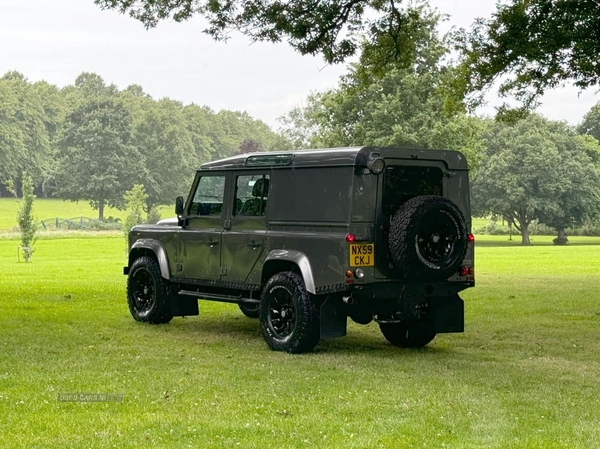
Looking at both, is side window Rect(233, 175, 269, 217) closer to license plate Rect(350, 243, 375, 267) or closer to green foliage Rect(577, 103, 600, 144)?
license plate Rect(350, 243, 375, 267)

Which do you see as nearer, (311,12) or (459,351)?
(459,351)

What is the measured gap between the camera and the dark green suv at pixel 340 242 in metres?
11.3

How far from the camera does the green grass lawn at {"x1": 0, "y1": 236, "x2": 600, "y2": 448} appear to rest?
24.1 ft

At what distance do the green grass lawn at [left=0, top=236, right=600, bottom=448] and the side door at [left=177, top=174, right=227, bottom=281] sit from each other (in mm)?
938

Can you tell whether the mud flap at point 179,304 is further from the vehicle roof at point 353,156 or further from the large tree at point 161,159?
the large tree at point 161,159

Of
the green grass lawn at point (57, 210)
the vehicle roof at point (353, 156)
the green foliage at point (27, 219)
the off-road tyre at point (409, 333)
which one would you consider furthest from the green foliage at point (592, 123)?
the vehicle roof at point (353, 156)

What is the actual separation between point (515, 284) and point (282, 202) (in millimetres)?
14339

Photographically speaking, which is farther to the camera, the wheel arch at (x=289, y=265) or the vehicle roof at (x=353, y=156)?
the wheel arch at (x=289, y=265)

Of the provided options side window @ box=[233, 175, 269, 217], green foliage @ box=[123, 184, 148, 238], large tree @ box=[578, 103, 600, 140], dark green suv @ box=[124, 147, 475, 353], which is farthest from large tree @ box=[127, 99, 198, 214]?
dark green suv @ box=[124, 147, 475, 353]

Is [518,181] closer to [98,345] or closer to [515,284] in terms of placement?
[515,284]

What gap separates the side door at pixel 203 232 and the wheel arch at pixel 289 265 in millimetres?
1096

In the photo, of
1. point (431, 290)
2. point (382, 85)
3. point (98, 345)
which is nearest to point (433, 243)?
point (431, 290)

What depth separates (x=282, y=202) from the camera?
1241cm

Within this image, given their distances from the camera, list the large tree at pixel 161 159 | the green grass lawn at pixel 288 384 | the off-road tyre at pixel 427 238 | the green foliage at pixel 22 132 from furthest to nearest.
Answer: the green foliage at pixel 22 132 → the large tree at pixel 161 159 → the off-road tyre at pixel 427 238 → the green grass lawn at pixel 288 384
